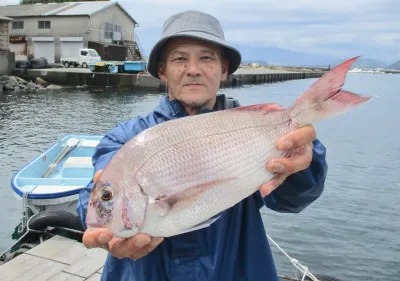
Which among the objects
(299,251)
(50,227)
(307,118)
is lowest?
(299,251)

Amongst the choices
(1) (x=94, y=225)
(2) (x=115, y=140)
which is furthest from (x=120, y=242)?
(2) (x=115, y=140)

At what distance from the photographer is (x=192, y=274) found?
242 centimetres

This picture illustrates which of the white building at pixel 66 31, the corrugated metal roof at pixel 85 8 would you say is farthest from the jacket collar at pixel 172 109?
the corrugated metal roof at pixel 85 8

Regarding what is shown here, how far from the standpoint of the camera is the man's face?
105 inches

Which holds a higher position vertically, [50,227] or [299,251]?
[50,227]

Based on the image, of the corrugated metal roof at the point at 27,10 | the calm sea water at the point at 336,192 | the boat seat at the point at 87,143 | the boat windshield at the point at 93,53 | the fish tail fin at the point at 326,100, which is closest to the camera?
the fish tail fin at the point at 326,100

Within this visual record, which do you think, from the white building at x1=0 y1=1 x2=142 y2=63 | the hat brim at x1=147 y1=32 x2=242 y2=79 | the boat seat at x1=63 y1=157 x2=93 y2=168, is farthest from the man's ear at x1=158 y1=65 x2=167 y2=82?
the white building at x1=0 y1=1 x2=142 y2=63

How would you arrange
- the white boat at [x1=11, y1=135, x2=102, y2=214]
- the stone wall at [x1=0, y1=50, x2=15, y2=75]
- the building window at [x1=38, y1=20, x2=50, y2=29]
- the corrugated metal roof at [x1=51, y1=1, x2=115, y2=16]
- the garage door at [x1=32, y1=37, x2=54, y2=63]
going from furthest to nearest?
1. the building window at [x1=38, y1=20, x2=50, y2=29]
2. the garage door at [x1=32, y1=37, x2=54, y2=63]
3. the corrugated metal roof at [x1=51, y1=1, x2=115, y2=16]
4. the stone wall at [x1=0, y1=50, x2=15, y2=75]
5. the white boat at [x1=11, y1=135, x2=102, y2=214]

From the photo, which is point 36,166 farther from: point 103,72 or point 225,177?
point 103,72

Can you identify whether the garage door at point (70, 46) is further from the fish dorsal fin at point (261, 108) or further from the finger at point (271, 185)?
the finger at point (271, 185)

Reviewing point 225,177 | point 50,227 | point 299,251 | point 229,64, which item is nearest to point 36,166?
point 50,227

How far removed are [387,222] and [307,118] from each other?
30.5 ft

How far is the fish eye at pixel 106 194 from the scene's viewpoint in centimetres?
210

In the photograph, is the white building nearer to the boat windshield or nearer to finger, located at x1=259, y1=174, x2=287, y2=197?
the boat windshield
